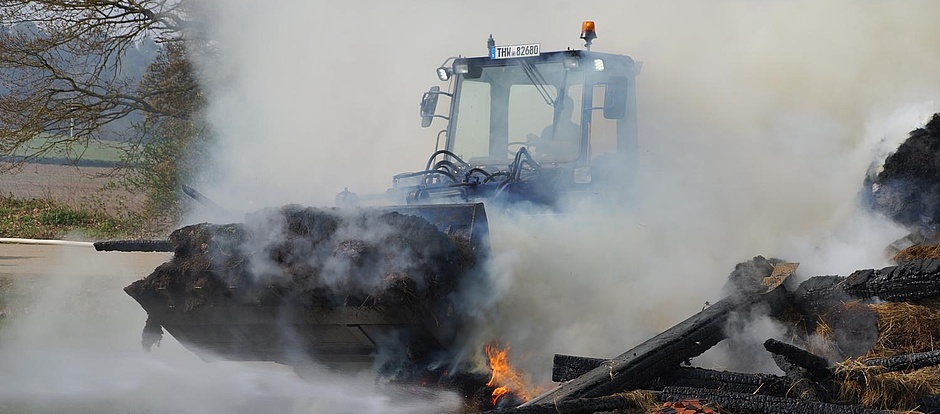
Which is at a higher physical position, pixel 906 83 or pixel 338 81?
pixel 338 81

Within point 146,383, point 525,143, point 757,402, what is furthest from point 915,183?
point 146,383

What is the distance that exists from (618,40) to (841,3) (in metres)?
2.91

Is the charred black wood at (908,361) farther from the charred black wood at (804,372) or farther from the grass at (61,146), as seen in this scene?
the grass at (61,146)

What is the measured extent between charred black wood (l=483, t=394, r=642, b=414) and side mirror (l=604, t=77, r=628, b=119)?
14.0 ft

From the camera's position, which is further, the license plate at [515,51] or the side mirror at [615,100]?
the license plate at [515,51]

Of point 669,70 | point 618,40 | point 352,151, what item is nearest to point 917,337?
point 669,70

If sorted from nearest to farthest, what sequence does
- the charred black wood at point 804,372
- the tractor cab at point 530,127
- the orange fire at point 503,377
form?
the charred black wood at point 804,372 < the orange fire at point 503,377 < the tractor cab at point 530,127

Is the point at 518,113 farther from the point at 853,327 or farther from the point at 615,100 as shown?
the point at 853,327

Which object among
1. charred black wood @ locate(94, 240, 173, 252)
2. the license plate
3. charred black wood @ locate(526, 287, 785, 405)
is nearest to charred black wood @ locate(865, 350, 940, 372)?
charred black wood @ locate(526, 287, 785, 405)

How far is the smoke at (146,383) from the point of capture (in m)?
7.90

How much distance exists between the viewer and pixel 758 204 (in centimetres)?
1041

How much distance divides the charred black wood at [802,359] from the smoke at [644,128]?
234 cm

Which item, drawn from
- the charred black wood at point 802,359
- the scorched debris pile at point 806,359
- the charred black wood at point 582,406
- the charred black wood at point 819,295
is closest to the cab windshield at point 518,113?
the scorched debris pile at point 806,359

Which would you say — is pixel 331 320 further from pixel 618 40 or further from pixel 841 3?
pixel 841 3
